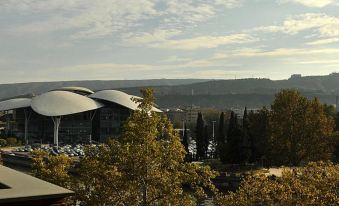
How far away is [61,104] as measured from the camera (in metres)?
92.6

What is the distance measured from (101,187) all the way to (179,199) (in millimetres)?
2095

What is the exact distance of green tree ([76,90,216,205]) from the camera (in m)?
12.2

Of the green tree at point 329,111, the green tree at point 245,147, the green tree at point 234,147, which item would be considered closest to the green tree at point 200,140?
the green tree at point 234,147

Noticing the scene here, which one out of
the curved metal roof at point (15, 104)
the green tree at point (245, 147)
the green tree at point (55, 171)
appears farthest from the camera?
the curved metal roof at point (15, 104)

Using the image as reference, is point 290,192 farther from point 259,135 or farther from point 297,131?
point 259,135

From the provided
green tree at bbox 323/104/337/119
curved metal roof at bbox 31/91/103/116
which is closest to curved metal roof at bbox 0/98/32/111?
curved metal roof at bbox 31/91/103/116

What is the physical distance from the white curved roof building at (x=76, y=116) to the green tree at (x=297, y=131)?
52.1 meters

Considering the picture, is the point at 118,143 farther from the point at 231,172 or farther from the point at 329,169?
the point at 231,172

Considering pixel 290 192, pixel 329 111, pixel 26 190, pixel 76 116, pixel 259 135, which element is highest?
pixel 26 190

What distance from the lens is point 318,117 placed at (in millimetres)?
45688

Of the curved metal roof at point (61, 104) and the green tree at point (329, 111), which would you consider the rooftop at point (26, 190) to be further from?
the curved metal roof at point (61, 104)

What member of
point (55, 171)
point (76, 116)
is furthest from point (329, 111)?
point (55, 171)

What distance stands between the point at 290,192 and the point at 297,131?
3433 cm

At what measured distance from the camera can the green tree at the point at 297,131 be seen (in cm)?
4475
